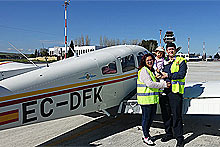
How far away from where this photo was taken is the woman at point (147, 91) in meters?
4.57

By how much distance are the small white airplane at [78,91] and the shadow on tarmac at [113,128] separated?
75 centimetres

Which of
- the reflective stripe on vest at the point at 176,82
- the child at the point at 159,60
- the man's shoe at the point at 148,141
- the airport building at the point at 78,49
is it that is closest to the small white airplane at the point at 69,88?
the child at the point at 159,60

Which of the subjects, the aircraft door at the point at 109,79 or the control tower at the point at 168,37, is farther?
the control tower at the point at 168,37

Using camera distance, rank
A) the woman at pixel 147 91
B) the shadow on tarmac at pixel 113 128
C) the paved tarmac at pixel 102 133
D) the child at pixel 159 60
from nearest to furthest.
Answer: the woman at pixel 147 91 → the paved tarmac at pixel 102 133 → the shadow on tarmac at pixel 113 128 → the child at pixel 159 60

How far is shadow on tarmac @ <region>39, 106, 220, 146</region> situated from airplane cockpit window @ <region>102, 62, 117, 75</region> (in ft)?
5.57

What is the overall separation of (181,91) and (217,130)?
231cm

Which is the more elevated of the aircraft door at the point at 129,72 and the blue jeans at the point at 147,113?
the aircraft door at the point at 129,72

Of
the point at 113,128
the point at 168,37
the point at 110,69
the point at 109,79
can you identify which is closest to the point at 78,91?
the point at 109,79

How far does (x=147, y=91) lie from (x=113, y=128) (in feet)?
6.49

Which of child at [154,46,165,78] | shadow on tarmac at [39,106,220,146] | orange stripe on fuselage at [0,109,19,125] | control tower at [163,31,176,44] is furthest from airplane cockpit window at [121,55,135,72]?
orange stripe on fuselage at [0,109,19,125]

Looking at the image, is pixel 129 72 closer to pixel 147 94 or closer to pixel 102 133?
pixel 147 94

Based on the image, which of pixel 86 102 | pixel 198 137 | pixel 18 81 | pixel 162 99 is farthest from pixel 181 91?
pixel 18 81

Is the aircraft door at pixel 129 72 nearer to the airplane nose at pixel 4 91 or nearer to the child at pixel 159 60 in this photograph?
the child at pixel 159 60

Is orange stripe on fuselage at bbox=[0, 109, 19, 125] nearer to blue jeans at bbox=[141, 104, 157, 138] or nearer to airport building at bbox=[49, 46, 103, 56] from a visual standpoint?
blue jeans at bbox=[141, 104, 157, 138]
